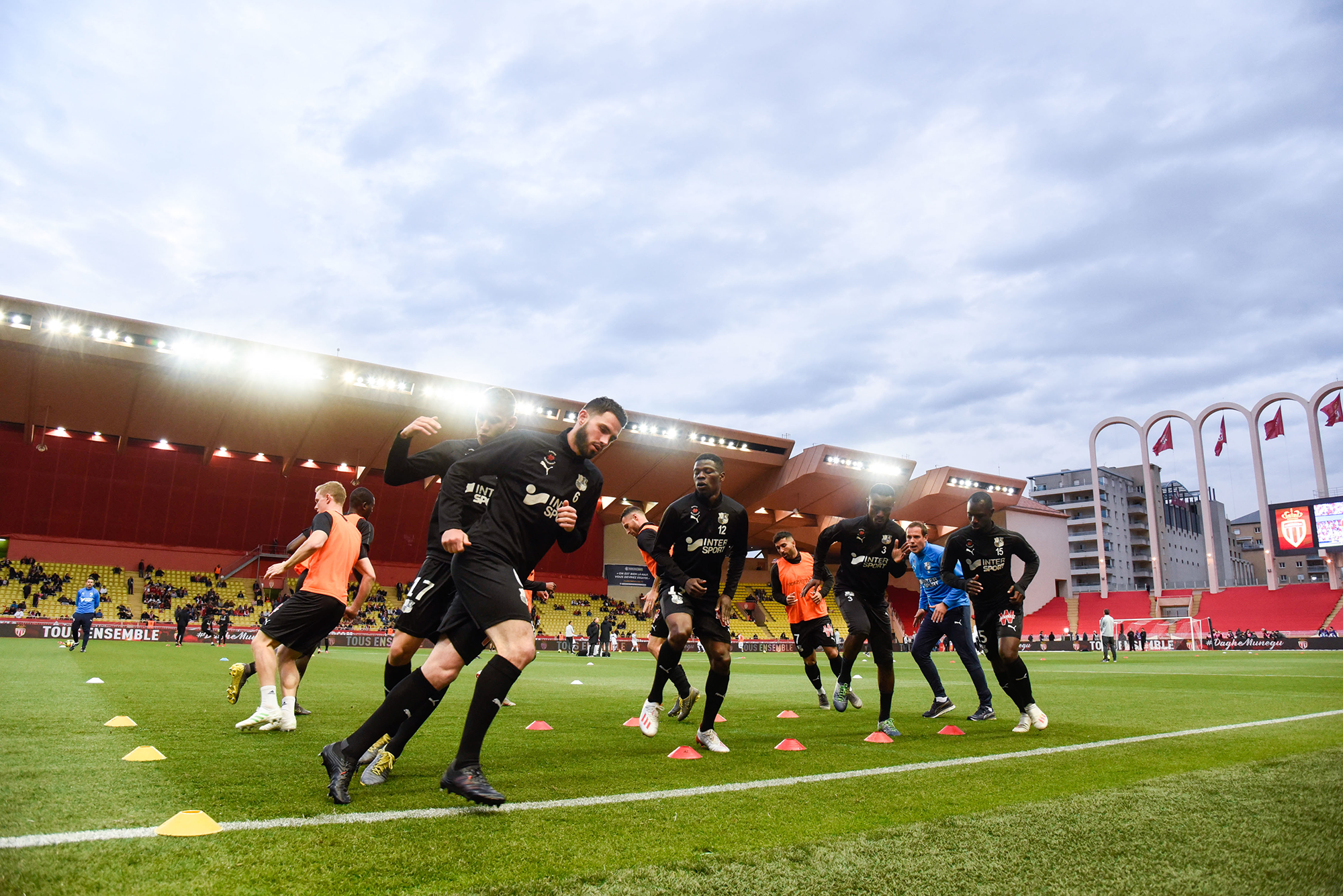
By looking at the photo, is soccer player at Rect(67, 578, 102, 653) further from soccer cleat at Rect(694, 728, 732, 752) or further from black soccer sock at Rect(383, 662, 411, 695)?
soccer cleat at Rect(694, 728, 732, 752)

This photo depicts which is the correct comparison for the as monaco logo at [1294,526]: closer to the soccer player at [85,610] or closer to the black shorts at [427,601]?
the black shorts at [427,601]

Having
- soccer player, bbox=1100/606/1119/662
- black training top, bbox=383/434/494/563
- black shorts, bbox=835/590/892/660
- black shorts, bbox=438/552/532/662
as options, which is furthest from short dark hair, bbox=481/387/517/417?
soccer player, bbox=1100/606/1119/662

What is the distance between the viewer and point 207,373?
32.5 meters

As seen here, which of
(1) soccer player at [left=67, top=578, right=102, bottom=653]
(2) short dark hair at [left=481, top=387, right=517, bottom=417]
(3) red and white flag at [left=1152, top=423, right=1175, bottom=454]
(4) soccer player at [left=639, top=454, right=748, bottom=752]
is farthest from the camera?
(3) red and white flag at [left=1152, top=423, right=1175, bottom=454]

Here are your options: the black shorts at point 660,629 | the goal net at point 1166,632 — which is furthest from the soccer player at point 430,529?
the goal net at point 1166,632

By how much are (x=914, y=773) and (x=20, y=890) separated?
4051mm

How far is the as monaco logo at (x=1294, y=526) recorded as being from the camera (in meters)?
45.6

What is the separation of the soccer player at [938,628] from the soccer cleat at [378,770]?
5258 millimetres

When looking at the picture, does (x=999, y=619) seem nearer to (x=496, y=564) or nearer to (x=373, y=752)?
(x=496, y=564)

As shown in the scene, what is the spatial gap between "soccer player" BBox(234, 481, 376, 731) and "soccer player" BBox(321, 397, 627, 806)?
7.81 ft

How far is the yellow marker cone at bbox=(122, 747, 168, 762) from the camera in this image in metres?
4.62

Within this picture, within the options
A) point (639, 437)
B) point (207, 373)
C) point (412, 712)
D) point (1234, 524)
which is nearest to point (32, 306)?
point (207, 373)

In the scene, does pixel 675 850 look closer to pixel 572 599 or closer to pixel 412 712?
pixel 412 712

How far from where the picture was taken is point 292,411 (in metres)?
35.6
